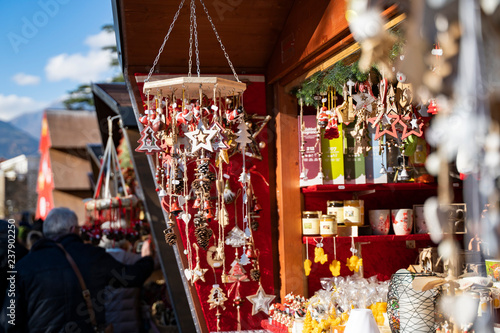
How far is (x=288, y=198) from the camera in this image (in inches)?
145

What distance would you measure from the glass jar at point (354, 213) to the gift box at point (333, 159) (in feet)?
0.55

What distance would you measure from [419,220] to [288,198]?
2.85ft

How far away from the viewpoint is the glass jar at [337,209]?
11.8 ft

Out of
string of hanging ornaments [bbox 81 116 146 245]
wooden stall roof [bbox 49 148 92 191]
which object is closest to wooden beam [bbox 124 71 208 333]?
string of hanging ornaments [bbox 81 116 146 245]

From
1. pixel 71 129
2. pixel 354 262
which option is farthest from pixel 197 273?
pixel 71 129

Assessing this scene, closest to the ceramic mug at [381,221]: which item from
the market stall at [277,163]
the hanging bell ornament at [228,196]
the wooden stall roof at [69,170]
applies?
the market stall at [277,163]

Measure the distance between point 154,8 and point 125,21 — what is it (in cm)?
19

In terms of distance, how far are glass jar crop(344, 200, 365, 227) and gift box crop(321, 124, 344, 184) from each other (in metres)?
0.17

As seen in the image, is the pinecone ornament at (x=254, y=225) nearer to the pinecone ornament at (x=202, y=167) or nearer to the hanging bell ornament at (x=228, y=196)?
the hanging bell ornament at (x=228, y=196)

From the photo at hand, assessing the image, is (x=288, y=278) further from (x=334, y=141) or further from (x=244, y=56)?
(x=244, y=56)

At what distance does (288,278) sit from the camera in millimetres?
3637

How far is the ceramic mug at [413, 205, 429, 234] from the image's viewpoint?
3.60m

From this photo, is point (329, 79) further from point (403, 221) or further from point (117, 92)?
point (117, 92)

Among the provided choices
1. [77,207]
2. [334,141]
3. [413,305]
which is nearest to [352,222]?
[334,141]
